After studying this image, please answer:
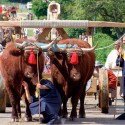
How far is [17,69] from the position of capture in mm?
16016

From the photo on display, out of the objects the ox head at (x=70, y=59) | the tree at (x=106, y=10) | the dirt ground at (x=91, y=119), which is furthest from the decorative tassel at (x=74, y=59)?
the tree at (x=106, y=10)

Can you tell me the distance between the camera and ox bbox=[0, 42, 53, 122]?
51.7 feet

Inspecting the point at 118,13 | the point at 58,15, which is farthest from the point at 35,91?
the point at 118,13

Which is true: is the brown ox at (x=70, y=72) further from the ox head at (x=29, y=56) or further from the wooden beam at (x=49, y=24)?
the wooden beam at (x=49, y=24)

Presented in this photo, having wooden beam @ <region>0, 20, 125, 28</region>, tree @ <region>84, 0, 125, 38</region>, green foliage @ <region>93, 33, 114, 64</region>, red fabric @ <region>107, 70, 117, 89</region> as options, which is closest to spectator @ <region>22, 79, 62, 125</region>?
wooden beam @ <region>0, 20, 125, 28</region>

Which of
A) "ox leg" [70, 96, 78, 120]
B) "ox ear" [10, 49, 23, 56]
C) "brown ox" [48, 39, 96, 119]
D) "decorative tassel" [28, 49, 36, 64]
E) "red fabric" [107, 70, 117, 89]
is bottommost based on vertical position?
"ox leg" [70, 96, 78, 120]

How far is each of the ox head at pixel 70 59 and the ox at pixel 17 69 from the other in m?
0.31

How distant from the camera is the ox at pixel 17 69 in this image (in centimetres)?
1576

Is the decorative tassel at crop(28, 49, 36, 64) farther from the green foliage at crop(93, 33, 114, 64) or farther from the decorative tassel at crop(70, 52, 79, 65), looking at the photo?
the green foliage at crop(93, 33, 114, 64)

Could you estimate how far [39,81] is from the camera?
1568 centimetres

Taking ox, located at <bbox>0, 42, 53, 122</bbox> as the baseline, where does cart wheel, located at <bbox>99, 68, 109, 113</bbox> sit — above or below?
below

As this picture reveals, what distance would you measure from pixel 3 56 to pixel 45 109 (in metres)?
1.55

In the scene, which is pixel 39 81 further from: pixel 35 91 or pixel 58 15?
pixel 58 15

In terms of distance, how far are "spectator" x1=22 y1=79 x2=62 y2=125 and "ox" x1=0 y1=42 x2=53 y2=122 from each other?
0.86 ft
